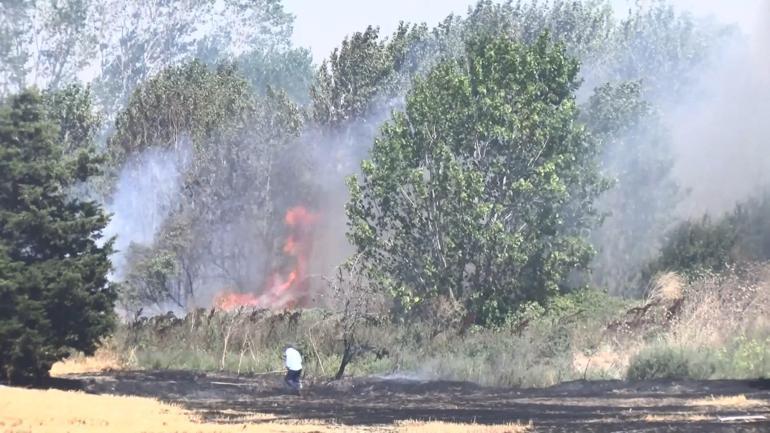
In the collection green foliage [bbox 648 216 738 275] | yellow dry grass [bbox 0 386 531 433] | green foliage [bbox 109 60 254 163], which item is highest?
green foliage [bbox 109 60 254 163]

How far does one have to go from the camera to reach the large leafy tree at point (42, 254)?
30.0 meters

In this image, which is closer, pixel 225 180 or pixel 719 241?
pixel 719 241

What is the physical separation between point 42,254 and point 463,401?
1197 cm

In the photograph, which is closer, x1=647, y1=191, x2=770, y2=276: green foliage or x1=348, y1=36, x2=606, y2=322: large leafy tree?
x1=348, y1=36, x2=606, y2=322: large leafy tree

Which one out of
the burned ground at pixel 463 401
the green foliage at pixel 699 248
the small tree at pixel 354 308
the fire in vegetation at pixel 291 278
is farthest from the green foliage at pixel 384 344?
the fire in vegetation at pixel 291 278

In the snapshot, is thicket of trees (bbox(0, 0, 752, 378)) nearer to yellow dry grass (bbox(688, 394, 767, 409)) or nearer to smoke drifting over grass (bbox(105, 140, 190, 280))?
smoke drifting over grass (bbox(105, 140, 190, 280))

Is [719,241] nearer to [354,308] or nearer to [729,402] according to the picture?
[354,308]

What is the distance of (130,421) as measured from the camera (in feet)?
71.9

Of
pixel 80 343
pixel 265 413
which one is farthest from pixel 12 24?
pixel 265 413

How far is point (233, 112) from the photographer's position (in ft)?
203

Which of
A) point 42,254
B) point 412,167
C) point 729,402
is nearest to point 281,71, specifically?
point 412,167

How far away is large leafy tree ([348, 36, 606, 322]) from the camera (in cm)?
4059

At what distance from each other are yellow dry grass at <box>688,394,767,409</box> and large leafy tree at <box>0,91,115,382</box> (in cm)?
1551

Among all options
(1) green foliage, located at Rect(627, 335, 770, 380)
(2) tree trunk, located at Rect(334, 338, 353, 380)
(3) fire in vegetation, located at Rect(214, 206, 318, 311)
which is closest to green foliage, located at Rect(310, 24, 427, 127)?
(3) fire in vegetation, located at Rect(214, 206, 318, 311)
